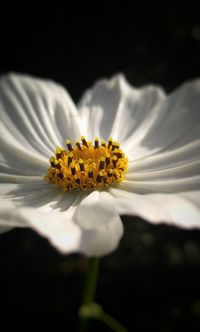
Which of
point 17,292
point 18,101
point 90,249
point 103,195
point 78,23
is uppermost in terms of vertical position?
point 78,23

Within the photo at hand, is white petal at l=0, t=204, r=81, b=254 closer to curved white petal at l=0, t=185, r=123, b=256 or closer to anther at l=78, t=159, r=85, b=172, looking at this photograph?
curved white petal at l=0, t=185, r=123, b=256

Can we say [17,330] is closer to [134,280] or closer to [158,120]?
[134,280]

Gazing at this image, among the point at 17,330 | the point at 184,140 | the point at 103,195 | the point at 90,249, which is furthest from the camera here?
the point at 17,330

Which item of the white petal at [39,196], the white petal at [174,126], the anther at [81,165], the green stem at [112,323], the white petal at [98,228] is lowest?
the green stem at [112,323]

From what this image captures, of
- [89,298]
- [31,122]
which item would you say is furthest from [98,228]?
[31,122]

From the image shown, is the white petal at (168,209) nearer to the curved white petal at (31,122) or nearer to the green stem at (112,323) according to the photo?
the green stem at (112,323)

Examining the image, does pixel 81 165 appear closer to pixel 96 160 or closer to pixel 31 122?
pixel 96 160

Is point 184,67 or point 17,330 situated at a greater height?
point 184,67

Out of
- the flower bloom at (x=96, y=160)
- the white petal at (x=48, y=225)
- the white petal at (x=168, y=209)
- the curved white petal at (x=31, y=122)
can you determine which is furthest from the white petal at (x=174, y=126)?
the white petal at (x=48, y=225)

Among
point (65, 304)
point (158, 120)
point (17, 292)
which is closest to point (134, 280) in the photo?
point (65, 304)
